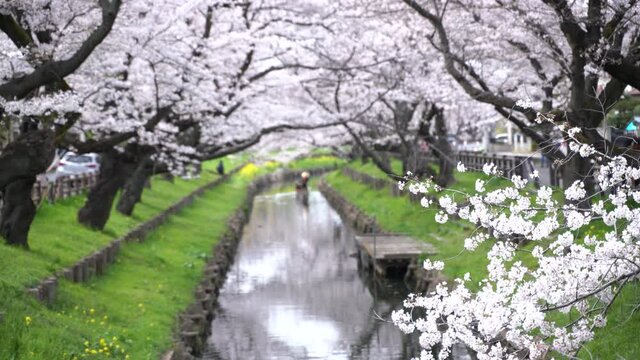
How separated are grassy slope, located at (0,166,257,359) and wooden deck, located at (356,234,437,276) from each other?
4388mm

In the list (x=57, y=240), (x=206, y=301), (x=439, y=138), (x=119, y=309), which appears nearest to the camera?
(x=119, y=309)

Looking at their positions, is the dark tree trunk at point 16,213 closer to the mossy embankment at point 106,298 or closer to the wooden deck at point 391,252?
the mossy embankment at point 106,298

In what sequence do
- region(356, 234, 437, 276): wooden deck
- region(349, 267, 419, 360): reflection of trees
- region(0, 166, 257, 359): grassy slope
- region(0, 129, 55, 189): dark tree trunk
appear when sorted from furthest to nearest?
region(356, 234, 437, 276): wooden deck < region(349, 267, 419, 360): reflection of trees < region(0, 129, 55, 189): dark tree trunk < region(0, 166, 257, 359): grassy slope

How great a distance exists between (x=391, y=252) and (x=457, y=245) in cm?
179

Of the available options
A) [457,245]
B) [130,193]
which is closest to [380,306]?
[457,245]

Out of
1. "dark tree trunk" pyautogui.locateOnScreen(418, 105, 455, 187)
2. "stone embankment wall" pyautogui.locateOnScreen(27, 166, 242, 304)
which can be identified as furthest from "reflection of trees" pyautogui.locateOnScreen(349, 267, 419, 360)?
"dark tree trunk" pyautogui.locateOnScreen(418, 105, 455, 187)

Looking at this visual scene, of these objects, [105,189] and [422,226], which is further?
[422,226]

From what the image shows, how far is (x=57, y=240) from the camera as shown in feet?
53.7

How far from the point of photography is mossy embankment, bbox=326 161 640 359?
934cm

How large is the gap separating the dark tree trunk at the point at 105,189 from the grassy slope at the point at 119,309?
1072 millimetres

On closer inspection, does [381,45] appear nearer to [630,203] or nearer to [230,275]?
[230,275]

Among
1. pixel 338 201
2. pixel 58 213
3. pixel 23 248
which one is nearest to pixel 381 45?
pixel 58 213

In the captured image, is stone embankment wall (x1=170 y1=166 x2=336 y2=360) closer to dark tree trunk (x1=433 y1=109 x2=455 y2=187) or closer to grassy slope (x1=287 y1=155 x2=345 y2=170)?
dark tree trunk (x1=433 y1=109 x2=455 y2=187)

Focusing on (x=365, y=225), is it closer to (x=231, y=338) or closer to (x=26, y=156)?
(x=231, y=338)
